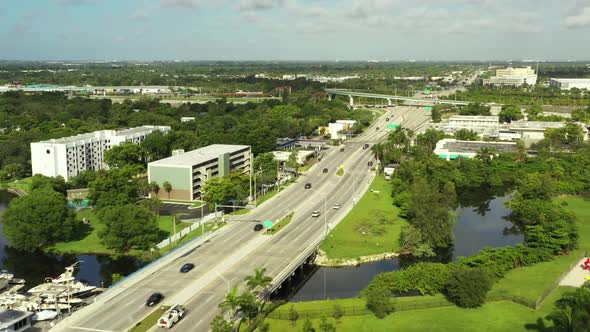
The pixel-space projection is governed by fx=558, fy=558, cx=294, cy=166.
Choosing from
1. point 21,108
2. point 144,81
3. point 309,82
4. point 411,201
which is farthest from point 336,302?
point 144,81

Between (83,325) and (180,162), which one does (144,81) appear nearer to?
(180,162)

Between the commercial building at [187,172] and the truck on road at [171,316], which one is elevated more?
the commercial building at [187,172]

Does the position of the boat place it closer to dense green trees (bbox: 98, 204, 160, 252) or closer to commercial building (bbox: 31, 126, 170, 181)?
dense green trees (bbox: 98, 204, 160, 252)

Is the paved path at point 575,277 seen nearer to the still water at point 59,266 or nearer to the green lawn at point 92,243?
the still water at point 59,266

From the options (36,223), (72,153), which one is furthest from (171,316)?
(72,153)

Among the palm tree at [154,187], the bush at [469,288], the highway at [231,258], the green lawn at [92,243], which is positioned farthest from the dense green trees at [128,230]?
the bush at [469,288]

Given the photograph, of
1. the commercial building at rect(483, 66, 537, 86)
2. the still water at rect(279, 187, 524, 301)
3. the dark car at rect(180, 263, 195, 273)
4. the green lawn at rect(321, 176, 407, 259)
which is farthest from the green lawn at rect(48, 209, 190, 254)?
the commercial building at rect(483, 66, 537, 86)

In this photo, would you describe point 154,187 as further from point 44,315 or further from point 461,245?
point 461,245

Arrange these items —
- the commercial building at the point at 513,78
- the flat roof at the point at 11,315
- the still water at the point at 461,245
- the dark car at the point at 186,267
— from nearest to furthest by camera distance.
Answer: the flat roof at the point at 11,315
the dark car at the point at 186,267
the still water at the point at 461,245
the commercial building at the point at 513,78
